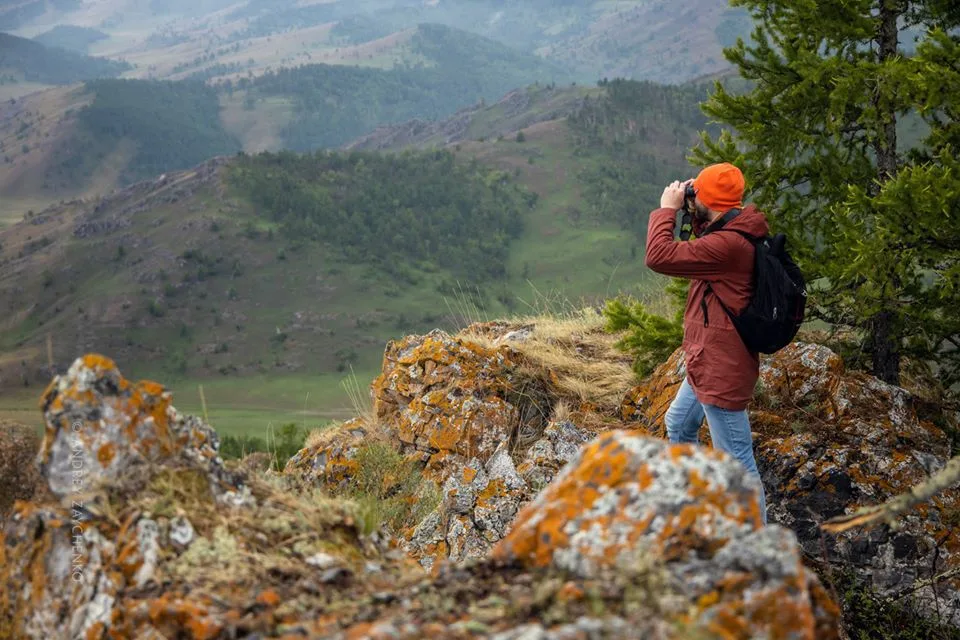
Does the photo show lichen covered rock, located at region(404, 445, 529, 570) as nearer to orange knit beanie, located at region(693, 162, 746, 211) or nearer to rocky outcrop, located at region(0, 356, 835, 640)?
rocky outcrop, located at region(0, 356, 835, 640)

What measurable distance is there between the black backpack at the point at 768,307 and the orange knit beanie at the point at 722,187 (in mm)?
157

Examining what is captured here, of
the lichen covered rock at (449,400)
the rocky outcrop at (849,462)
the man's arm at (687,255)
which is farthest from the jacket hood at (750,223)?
the lichen covered rock at (449,400)

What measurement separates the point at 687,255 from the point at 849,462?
8.53ft

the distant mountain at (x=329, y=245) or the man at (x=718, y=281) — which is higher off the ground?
the man at (x=718, y=281)

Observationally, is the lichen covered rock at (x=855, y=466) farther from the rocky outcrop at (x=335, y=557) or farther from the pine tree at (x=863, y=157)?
the rocky outcrop at (x=335, y=557)

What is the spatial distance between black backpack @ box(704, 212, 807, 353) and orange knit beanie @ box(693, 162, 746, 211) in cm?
16

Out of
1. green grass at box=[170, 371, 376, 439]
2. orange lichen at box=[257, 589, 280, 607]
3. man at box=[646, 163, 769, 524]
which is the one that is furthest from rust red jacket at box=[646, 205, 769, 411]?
green grass at box=[170, 371, 376, 439]

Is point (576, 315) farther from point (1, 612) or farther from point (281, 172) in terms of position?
point (281, 172)

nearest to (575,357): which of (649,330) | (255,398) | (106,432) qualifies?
(649,330)

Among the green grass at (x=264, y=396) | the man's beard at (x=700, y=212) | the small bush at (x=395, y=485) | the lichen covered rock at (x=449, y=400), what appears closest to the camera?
the man's beard at (x=700, y=212)

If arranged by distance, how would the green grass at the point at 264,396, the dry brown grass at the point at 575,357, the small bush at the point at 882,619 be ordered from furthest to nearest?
A: the green grass at the point at 264,396, the dry brown grass at the point at 575,357, the small bush at the point at 882,619

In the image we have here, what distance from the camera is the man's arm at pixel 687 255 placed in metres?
4.36

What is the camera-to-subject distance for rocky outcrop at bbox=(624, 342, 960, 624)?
5.28 m

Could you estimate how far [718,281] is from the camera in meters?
4.50
